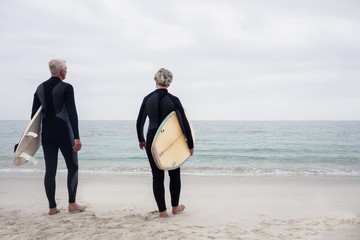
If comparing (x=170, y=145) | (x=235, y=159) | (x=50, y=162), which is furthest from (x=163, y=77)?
(x=235, y=159)

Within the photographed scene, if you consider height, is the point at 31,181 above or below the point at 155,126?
below

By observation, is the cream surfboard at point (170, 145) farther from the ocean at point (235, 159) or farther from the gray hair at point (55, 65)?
the ocean at point (235, 159)

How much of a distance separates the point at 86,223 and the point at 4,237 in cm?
85

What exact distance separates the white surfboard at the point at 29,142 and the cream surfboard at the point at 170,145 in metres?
1.52

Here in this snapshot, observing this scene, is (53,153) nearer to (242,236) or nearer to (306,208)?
(242,236)

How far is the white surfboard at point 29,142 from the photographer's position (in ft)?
14.0

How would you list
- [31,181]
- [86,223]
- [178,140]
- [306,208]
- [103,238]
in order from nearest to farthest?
1. [103,238]
2. [86,223]
3. [178,140]
4. [306,208]
5. [31,181]

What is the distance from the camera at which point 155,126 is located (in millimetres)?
4152

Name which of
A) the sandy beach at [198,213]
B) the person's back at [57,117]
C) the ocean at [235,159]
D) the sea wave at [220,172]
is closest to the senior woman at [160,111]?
the sandy beach at [198,213]

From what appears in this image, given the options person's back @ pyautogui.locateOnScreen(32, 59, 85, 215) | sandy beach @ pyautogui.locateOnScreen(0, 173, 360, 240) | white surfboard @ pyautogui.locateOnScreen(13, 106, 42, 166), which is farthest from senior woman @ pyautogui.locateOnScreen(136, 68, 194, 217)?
white surfboard @ pyautogui.locateOnScreen(13, 106, 42, 166)

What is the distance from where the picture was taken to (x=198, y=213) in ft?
15.0

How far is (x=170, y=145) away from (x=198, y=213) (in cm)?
109

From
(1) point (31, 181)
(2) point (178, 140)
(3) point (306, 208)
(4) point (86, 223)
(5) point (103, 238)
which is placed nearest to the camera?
(5) point (103, 238)

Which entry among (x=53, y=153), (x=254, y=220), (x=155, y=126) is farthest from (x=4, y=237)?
(x=254, y=220)
